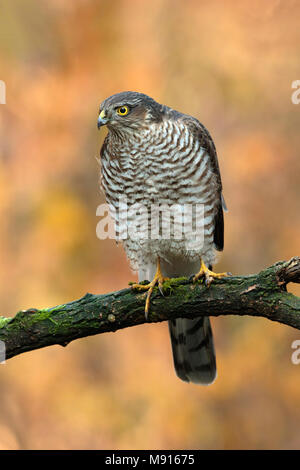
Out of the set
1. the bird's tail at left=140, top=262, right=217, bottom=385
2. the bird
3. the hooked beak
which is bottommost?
the bird's tail at left=140, top=262, right=217, bottom=385

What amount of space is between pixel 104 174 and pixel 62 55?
3098 millimetres

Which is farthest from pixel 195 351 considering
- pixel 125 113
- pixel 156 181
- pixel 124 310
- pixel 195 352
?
pixel 125 113

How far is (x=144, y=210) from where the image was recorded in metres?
4.36

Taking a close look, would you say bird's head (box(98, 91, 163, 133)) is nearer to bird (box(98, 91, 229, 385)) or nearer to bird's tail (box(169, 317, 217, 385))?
bird (box(98, 91, 229, 385))

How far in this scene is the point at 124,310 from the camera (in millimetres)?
3920

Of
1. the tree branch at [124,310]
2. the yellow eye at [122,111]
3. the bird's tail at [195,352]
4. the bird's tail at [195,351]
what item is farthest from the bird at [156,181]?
the bird's tail at [195,352]

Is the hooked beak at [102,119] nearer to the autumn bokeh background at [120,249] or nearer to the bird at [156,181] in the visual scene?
the bird at [156,181]

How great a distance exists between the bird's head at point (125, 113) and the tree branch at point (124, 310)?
1104 mm

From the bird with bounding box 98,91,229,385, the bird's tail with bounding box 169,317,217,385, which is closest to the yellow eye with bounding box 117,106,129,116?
the bird with bounding box 98,91,229,385

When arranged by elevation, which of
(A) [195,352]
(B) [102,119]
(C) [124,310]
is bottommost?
(C) [124,310]

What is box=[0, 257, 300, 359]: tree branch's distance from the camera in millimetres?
3668

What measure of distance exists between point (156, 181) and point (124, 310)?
2.92 feet

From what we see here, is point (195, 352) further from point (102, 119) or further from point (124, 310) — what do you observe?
point (102, 119)

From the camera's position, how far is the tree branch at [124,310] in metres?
3.67
